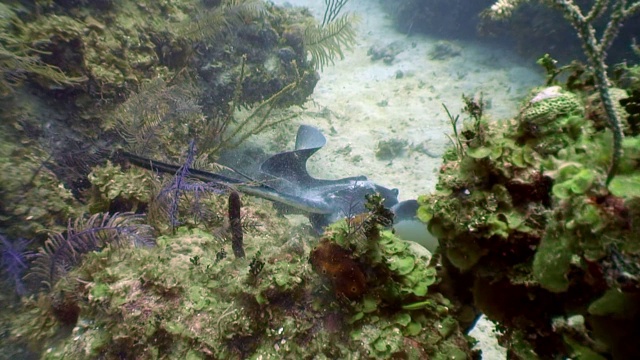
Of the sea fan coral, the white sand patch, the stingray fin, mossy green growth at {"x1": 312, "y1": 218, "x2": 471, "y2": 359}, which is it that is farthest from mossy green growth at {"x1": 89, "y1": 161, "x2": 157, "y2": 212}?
the white sand patch

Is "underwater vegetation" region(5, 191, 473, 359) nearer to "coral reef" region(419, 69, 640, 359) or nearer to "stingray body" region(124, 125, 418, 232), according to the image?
"coral reef" region(419, 69, 640, 359)

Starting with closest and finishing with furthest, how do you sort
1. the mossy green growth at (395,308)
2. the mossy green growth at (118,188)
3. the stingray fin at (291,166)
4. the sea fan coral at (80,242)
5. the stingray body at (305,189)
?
the mossy green growth at (395,308)
the sea fan coral at (80,242)
the mossy green growth at (118,188)
the stingray body at (305,189)
the stingray fin at (291,166)

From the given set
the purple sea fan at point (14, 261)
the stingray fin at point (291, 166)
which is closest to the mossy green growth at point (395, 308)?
the stingray fin at point (291, 166)

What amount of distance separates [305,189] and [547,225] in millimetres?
4188

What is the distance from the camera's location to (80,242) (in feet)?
10.8

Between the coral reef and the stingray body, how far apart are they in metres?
2.24

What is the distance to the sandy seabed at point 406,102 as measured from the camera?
24.2 ft

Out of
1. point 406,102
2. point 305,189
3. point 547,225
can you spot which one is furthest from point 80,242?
point 406,102

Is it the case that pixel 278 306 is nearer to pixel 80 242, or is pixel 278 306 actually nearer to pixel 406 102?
pixel 80 242

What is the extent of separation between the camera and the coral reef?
130 cm

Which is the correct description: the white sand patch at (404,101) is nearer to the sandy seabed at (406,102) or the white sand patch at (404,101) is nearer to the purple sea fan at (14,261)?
the sandy seabed at (406,102)

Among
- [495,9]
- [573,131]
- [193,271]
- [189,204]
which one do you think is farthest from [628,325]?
[189,204]

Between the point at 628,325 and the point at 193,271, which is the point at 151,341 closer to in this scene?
the point at 193,271

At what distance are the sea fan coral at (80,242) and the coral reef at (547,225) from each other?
9.46 ft
